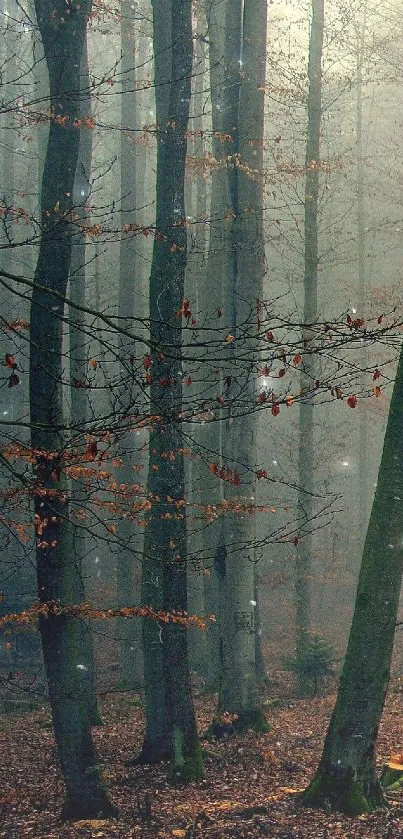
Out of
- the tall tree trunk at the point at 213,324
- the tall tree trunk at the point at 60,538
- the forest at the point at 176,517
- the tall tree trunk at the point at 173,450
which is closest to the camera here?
the forest at the point at 176,517

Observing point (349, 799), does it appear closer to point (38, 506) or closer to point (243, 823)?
point (243, 823)

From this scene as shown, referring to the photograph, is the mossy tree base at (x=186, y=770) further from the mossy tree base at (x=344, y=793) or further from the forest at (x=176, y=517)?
the mossy tree base at (x=344, y=793)

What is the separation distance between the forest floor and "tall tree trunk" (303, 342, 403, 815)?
0.97 feet

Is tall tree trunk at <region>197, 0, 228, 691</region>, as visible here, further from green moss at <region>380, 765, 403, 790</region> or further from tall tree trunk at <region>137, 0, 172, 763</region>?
green moss at <region>380, 765, 403, 790</region>

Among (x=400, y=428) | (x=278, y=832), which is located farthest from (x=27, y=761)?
(x=400, y=428)

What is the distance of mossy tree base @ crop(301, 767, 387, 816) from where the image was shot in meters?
7.71

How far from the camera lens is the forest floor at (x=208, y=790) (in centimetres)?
759

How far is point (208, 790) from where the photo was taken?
28.9 ft

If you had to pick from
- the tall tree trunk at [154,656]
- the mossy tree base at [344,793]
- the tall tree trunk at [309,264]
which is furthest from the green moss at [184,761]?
the tall tree trunk at [309,264]

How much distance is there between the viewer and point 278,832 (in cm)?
744

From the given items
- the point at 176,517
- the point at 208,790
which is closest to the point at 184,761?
the point at 208,790

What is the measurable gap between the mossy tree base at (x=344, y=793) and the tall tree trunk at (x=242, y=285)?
9.38 ft

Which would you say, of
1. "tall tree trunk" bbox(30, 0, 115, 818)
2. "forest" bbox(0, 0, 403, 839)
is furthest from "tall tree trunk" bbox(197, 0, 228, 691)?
"tall tree trunk" bbox(30, 0, 115, 818)

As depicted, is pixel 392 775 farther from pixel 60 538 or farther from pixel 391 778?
pixel 60 538
